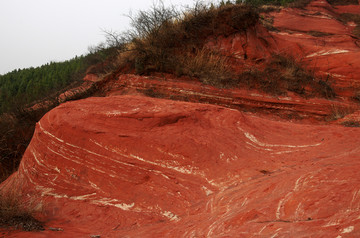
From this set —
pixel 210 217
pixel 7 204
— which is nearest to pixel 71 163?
pixel 7 204

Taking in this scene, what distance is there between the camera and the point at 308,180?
Answer: 3.38 meters

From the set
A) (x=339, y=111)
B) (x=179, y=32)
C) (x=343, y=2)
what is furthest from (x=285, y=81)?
(x=343, y=2)

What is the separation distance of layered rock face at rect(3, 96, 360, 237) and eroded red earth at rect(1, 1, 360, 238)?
0.02 metres

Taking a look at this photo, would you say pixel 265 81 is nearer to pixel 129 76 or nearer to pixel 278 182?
pixel 129 76

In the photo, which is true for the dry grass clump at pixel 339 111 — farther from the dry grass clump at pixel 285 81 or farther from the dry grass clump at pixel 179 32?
the dry grass clump at pixel 179 32

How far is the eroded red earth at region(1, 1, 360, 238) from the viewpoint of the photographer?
2.91 metres

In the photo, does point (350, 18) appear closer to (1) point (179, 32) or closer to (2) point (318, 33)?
(2) point (318, 33)

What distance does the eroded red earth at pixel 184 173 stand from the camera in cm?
291

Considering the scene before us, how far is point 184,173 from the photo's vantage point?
469 cm

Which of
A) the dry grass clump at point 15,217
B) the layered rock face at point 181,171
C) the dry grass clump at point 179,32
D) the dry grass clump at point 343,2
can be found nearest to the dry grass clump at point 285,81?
the dry grass clump at point 179,32

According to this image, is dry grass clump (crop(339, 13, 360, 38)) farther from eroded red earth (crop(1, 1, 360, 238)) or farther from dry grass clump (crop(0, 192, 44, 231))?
dry grass clump (crop(0, 192, 44, 231))

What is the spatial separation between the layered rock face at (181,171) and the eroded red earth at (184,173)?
2 cm

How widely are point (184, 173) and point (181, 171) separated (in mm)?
66

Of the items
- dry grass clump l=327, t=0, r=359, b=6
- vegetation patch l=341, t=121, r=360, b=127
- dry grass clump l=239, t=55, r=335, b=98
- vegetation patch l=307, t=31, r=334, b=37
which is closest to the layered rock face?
vegetation patch l=341, t=121, r=360, b=127
